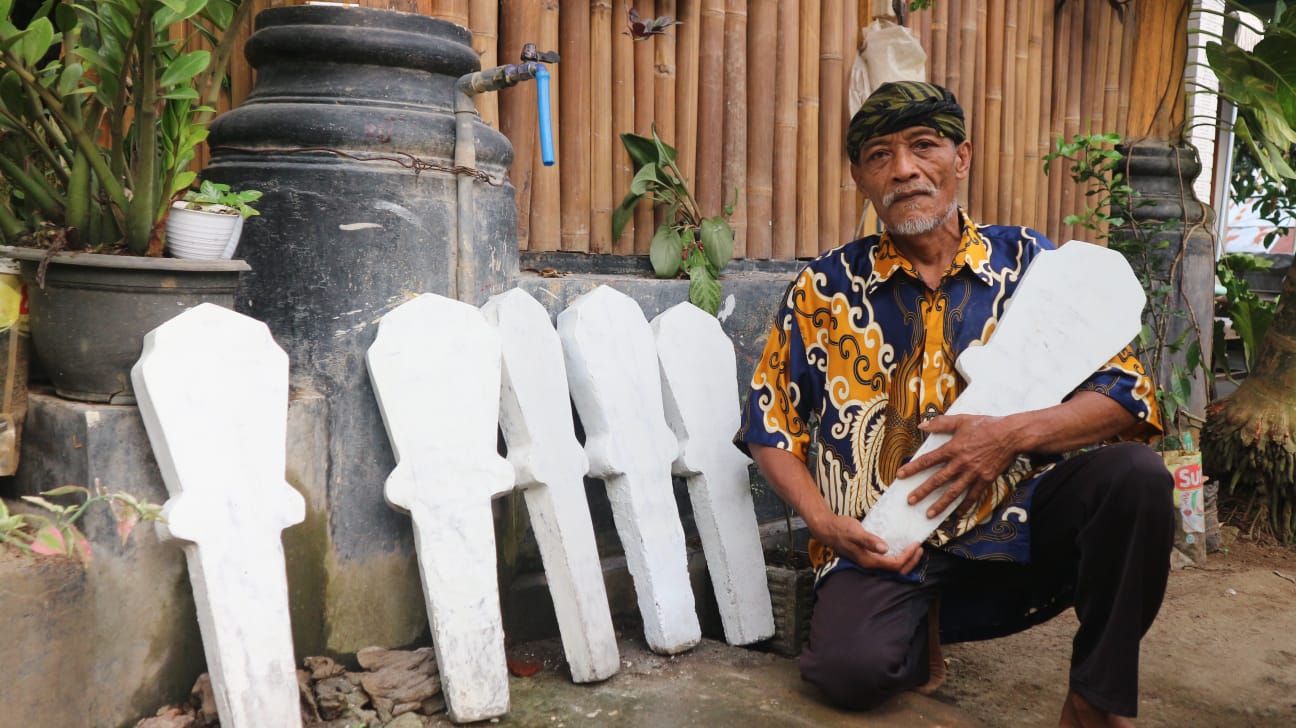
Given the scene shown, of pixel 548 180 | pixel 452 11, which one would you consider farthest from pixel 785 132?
pixel 452 11

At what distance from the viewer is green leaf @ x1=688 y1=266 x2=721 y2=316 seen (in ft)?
10.1

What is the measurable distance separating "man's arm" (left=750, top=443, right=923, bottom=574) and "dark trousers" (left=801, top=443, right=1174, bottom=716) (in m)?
0.07

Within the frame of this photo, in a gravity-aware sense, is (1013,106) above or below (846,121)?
above

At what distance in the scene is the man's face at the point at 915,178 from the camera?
2.45 m

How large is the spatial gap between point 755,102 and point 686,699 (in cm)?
196

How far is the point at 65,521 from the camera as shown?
6.08ft

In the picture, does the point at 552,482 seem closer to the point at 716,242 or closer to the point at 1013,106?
the point at 716,242

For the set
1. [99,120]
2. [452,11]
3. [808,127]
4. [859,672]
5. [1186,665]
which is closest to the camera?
[99,120]

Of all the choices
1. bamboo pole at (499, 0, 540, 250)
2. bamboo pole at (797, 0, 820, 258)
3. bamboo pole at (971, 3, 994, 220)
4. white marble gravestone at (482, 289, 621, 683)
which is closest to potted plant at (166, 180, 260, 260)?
white marble gravestone at (482, 289, 621, 683)

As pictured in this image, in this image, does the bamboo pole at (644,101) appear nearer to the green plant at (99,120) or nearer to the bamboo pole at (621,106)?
the bamboo pole at (621,106)

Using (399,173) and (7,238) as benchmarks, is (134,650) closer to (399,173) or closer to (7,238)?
(7,238)

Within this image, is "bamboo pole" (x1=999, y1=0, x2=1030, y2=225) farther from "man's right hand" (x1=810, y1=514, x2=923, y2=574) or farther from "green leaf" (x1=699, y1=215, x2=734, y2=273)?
"man's right hand" (x1=810, y1=514, x2=923, y2=574)

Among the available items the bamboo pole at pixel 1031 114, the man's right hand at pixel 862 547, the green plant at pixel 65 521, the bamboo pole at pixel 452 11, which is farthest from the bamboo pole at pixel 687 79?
the green plant at pixel 65 521

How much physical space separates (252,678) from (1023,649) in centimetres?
201
